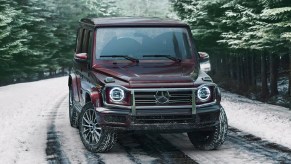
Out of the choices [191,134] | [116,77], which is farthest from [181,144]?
[116,77]

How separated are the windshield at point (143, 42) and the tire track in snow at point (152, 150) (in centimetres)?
160

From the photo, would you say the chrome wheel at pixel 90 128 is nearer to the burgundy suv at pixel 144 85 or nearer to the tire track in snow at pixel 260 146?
the burgundy suv at pixel 144 85

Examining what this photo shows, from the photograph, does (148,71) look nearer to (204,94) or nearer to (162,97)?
(162,97)

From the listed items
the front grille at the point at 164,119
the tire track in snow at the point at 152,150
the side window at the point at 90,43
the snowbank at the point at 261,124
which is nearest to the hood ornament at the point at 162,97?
the front grille at the point at 164,119

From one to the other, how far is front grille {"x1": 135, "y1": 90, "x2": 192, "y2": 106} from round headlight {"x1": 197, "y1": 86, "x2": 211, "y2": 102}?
6.1 inches

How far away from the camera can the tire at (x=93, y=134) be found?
7.82 meters

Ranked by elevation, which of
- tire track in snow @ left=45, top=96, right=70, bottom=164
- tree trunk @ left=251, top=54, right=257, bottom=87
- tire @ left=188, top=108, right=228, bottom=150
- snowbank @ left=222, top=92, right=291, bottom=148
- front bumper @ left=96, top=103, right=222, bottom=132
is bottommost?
tree trunk @ left=251, top=54, right=257, bottom=87

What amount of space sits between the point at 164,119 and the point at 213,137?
115cm

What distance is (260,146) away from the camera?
858 cm

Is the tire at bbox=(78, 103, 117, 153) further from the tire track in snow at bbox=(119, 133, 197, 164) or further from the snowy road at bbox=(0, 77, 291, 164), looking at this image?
the tire track in snow at bbox=(119, 133, 197, 164)

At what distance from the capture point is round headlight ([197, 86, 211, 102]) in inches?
299

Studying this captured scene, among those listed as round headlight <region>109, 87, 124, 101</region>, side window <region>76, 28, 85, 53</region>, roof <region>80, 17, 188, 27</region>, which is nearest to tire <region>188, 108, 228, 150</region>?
round headlight <region>109, 87, 124, 101</region>

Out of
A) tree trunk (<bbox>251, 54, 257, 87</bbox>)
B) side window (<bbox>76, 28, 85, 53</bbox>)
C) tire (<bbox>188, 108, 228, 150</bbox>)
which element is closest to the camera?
tire (<bbox>188, 108, 228, 150</bbox>)

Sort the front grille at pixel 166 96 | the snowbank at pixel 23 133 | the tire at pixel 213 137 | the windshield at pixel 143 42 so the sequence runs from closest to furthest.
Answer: the front grille at pixel 166 96
the snowbank at pixel 23 133
the tire at pixel 213 137
the windshield at pixel 143 42
